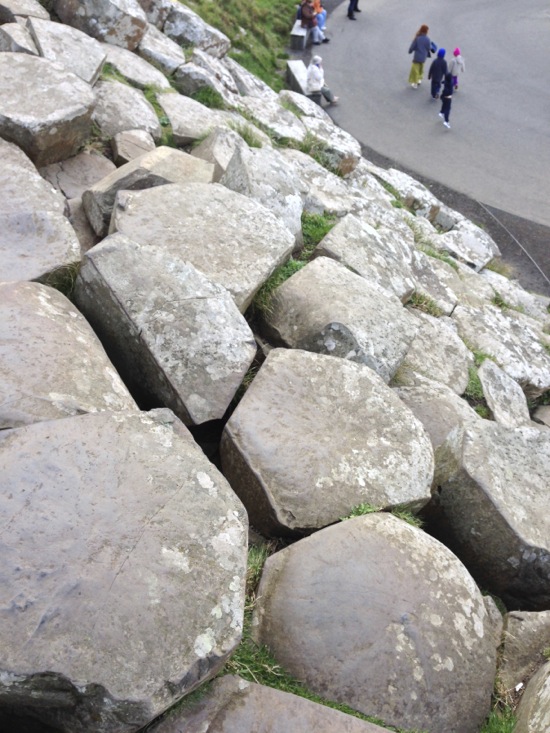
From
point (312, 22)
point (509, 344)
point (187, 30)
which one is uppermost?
point (187, 30)

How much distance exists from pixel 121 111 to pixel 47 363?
12.7ft

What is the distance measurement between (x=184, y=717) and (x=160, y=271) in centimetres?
222

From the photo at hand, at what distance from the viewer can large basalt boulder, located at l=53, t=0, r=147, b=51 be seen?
7.31 meters

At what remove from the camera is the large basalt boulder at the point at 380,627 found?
285 cm

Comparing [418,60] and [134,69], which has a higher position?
[134,69]

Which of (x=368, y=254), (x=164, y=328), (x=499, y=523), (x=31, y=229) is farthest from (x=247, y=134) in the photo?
(x=499, y=523)

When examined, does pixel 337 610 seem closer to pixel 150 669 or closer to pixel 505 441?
pixel 150 669

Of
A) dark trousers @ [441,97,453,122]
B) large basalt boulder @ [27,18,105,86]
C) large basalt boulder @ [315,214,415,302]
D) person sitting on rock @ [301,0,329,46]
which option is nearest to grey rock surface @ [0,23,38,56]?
large basalt boulder @ [27,18,105,86]

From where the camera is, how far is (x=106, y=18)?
748 cm

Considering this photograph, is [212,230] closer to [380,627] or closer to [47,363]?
[47,363]

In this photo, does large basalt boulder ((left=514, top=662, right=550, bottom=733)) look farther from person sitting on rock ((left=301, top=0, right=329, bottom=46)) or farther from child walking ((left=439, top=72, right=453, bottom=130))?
person sitting on rock ((left=301, top=0, right=329, bottom=46))

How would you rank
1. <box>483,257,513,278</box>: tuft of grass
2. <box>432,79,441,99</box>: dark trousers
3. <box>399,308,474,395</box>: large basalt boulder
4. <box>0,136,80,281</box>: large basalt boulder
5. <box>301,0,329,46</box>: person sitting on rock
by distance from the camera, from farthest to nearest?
<box>301,0,329,46</box>: person sitting on rock < <box>432,79,441,99</box>: dark trousers < <box>483,257,513,278</box>: tuft of grass < <box>399,308,474,395</box>: large basalt boulder < <box>0,136,80,281</box>: large basalt boulder

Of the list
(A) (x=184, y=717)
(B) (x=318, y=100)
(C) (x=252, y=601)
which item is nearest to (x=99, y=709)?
(A) (x=184, y=717)

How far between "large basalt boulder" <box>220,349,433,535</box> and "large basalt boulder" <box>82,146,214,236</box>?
5.54 ft
